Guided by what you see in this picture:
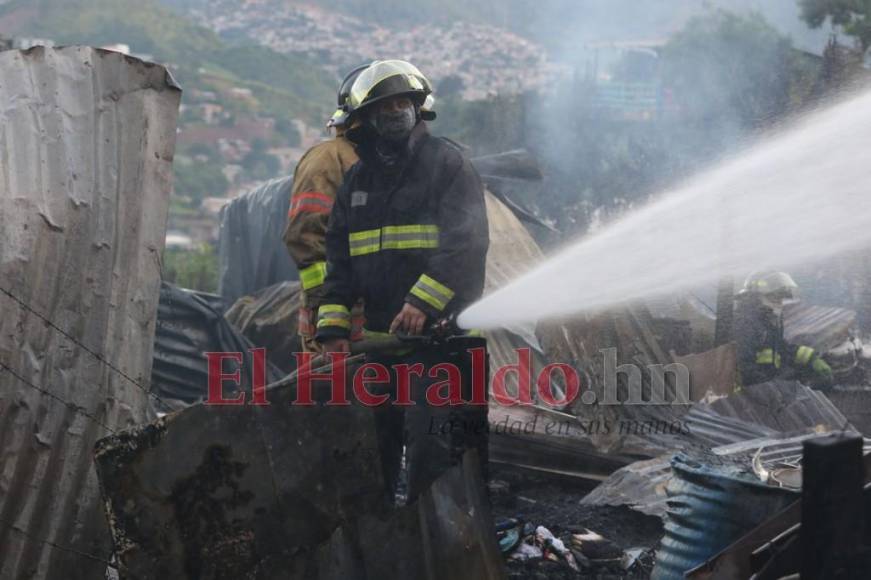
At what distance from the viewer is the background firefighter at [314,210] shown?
187 inches

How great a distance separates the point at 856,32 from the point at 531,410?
14.3 meters

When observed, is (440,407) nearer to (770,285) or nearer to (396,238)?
(396,238)

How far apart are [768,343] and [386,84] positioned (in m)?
6.67

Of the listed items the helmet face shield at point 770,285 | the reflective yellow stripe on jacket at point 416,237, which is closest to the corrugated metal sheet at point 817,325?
the helmet face shield at point 770,285

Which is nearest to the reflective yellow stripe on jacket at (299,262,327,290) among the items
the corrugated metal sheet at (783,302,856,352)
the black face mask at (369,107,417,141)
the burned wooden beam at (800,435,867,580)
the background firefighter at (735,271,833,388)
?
the black face mask at (369,107,417,141)

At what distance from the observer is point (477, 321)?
13.2ft

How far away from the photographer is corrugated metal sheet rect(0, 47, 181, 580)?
141 inches

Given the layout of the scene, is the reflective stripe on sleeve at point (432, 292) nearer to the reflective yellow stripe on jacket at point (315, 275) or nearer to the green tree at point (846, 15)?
the reflective yellow stripe on jacket at point (315, 275)

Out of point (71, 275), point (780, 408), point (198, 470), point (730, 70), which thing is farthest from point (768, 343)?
point (730, 70)

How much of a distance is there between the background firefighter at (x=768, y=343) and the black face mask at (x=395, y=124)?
574 cm

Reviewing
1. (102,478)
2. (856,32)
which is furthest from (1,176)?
(856,32)

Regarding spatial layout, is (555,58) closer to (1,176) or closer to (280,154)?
(280,154)

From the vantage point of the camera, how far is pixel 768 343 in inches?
384

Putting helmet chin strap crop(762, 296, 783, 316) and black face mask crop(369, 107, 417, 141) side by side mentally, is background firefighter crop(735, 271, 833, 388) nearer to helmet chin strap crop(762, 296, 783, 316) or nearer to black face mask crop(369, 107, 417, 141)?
helmet chin strap crop(762, 296, 783, 316)
